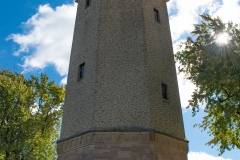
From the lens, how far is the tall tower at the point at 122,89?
10594 millimetres

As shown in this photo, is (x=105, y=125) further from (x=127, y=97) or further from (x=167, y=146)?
(x=167, y=146)

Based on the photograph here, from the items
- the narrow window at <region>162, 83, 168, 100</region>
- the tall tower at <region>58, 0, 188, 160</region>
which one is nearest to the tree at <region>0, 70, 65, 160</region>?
the tall tower at <region>58, 0, 188, 160</region>

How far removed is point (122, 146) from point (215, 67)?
4963mm

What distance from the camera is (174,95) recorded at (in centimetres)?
1332

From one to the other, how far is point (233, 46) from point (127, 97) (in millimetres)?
4837

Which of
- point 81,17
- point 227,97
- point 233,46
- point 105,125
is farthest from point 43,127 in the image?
point 233,46

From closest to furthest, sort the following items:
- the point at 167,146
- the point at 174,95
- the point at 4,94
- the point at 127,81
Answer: the point at 167,146, the point at 127,81, the point at 174,95, the point at 4,94

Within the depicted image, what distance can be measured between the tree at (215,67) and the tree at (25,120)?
38.4ft

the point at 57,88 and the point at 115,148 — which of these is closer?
the point at 115,148

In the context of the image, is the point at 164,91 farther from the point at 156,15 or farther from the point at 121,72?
the point at 156,15

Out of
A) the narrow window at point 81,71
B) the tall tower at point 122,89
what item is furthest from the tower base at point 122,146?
the narrow window at point 81,71

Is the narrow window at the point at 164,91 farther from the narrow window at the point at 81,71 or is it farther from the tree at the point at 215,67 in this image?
the narrow window at the point at 81,71

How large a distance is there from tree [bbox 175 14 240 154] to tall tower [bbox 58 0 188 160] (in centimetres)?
149

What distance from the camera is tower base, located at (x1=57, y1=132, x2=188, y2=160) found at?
10242 millimetres
